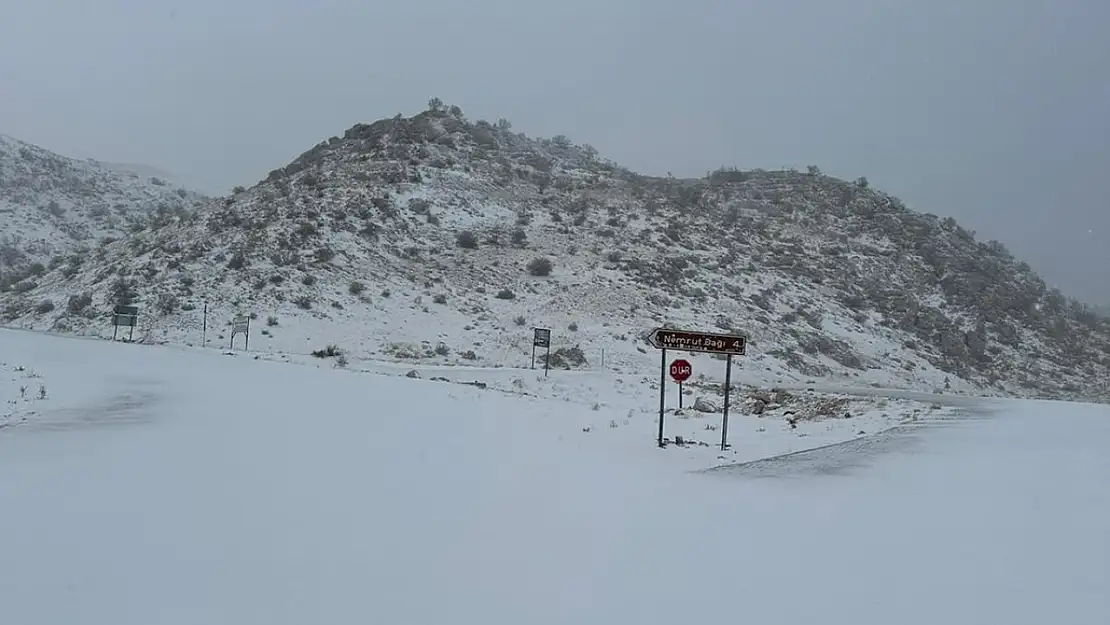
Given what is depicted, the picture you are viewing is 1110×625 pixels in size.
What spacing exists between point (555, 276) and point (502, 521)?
117ft

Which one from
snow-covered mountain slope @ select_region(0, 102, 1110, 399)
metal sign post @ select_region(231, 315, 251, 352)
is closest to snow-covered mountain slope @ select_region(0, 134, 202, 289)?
snow-covered mountain slope @ select_region(0, 102, 1110, 399)

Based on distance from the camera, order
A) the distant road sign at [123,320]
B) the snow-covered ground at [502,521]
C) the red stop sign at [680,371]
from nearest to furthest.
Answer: the snow-covered ground at [502,521] < the red stop sign at [680,371] < the distant road sign at [123,320]

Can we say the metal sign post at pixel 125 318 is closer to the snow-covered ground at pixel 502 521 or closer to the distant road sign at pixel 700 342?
the snow-covered ground at pixel 502 521

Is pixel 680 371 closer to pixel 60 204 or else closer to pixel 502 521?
pixel 502 521

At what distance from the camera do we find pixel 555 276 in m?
42.9

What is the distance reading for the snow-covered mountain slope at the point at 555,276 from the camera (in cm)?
3462

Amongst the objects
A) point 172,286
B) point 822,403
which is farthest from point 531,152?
point 822,403

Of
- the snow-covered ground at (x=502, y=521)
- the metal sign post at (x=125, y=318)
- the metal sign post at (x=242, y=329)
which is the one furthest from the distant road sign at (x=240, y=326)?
the snow-covered ground at (x=502, y=521)

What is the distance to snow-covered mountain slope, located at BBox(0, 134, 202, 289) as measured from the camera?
54.4 meters

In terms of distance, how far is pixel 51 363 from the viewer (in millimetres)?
18656

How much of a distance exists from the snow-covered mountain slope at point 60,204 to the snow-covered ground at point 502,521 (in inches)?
1692

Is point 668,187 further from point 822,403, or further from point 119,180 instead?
point 119,180

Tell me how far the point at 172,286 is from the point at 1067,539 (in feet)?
116

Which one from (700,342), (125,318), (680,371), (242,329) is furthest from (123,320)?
(700,342)
